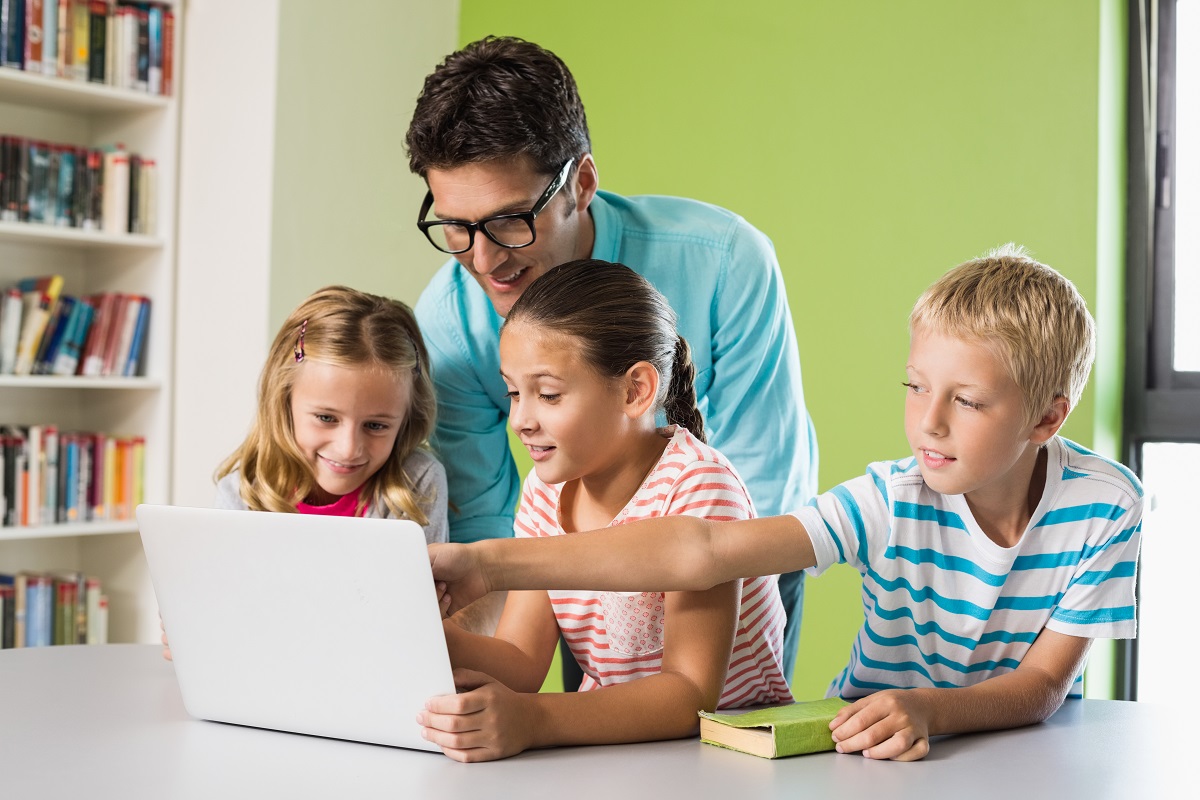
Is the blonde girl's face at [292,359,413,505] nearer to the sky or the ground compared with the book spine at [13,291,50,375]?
nearer to the ground

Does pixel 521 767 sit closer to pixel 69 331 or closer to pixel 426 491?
pixel 426 491

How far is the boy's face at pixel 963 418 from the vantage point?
3.77 feet

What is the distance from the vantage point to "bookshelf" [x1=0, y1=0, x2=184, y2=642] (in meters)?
3.13

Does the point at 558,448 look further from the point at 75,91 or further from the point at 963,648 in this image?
the point at 75,91

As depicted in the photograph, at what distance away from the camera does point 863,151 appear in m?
2.69

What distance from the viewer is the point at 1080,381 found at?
1226 millimetres

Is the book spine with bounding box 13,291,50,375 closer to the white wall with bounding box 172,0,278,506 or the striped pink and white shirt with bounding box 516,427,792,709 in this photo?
the white wall with bounding box 172,0,278,506

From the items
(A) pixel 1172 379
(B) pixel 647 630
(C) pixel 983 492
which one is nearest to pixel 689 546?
(B) pixel 647 630

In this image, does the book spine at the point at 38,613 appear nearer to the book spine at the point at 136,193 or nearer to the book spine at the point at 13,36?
the book spine at the point at 136,193

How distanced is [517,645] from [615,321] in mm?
359

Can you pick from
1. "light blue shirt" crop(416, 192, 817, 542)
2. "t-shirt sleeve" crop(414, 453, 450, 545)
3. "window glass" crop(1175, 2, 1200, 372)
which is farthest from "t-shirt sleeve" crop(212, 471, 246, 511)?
"window glass" crop(1175, 2, 1200, 372)

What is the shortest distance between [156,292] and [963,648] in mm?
2548

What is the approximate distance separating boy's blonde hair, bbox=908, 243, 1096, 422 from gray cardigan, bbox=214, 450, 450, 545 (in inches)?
32.3

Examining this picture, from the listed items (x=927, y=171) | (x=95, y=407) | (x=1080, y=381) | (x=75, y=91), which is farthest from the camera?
(x=95, y=407)
